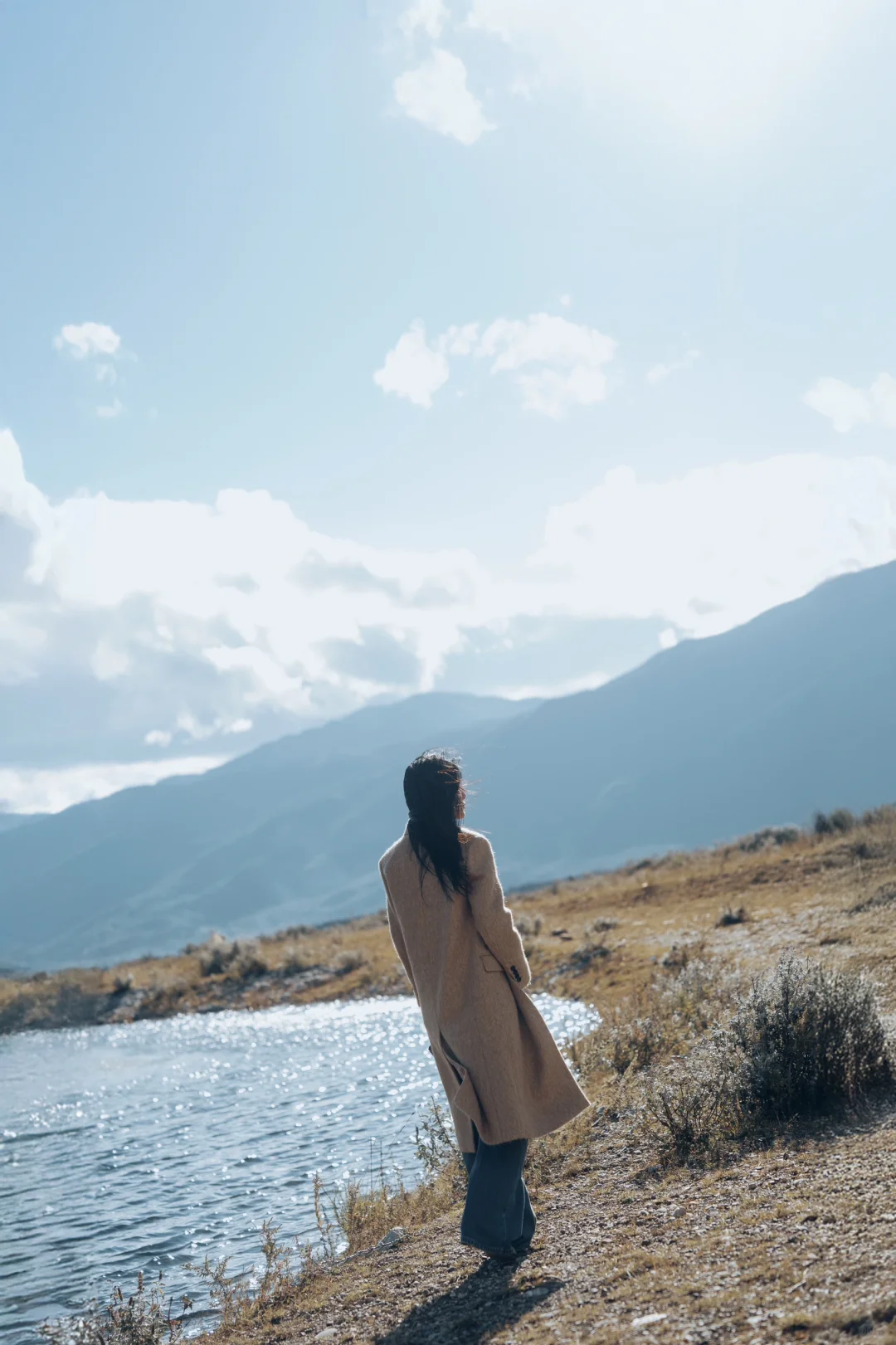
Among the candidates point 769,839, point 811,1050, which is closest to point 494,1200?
point 811,1050

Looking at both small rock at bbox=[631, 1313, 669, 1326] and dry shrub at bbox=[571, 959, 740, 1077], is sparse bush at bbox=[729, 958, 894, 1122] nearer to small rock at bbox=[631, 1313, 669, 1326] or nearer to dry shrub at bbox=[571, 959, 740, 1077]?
dry shrub at bbox=[571, 959, 740, 1077]

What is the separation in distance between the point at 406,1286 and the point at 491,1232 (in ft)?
2.47

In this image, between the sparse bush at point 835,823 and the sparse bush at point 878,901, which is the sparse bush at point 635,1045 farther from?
the sparse bush at point 835,823

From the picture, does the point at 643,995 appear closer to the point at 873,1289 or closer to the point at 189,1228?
the point at 189,1228

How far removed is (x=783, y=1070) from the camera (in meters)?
7.15

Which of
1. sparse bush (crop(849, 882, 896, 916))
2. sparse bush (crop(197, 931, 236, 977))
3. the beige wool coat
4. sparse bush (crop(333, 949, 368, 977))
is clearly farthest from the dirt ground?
sparse bush (crop(197, 931, 236, 977))

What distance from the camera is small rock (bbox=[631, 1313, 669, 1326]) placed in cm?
400

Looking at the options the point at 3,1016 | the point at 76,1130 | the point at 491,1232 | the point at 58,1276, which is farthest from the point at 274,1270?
the point at 3,1016

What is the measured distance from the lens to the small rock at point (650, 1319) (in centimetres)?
400

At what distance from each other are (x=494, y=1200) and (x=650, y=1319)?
142 cm

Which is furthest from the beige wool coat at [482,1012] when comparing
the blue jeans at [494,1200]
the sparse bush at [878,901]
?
the sparse bush at [878,901]

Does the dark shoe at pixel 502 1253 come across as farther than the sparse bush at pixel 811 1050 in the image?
No

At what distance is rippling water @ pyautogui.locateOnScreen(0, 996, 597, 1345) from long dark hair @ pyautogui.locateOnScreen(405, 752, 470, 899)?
4632mm

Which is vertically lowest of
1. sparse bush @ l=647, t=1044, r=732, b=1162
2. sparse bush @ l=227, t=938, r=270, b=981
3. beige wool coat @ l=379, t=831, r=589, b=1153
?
sparse bush @ l=227, t=938, r=270, b=981
